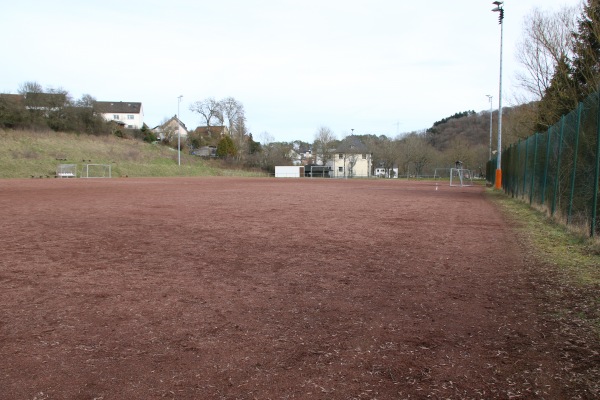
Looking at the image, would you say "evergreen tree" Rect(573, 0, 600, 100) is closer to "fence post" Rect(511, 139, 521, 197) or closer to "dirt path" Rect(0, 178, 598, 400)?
"fence post" Rect(511, 139, 521, 197)

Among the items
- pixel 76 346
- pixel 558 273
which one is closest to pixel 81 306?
pixel 76 346

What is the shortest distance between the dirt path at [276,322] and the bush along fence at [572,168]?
181 cm

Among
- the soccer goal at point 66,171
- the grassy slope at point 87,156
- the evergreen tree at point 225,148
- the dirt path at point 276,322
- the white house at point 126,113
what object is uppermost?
the white house at point 126,113

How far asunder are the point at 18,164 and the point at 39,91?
945 inches

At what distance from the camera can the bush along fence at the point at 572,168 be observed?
8.66m

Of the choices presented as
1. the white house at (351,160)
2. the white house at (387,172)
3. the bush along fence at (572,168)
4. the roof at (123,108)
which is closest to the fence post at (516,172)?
the bush along fence at (572,168)

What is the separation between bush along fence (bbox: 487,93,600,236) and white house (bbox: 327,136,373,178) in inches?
2930

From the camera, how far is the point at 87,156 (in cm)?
5572

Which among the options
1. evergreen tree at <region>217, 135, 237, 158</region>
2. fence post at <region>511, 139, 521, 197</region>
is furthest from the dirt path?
evergreen tree at <region>217, 135, 237, 158</region>

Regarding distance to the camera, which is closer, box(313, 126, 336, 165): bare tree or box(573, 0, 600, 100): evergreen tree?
box(573, 0, 600, 100): evergreen tree

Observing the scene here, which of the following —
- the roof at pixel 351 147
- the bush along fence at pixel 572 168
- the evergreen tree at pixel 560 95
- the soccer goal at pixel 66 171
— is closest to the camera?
the bush along fence at pixel 572 168

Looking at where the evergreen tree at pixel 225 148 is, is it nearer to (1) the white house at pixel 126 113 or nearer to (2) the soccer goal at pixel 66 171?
(2) the soccer goal at pixel 66 171

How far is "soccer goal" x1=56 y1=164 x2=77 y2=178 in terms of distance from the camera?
46.2m

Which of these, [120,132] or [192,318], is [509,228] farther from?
[120,132]
